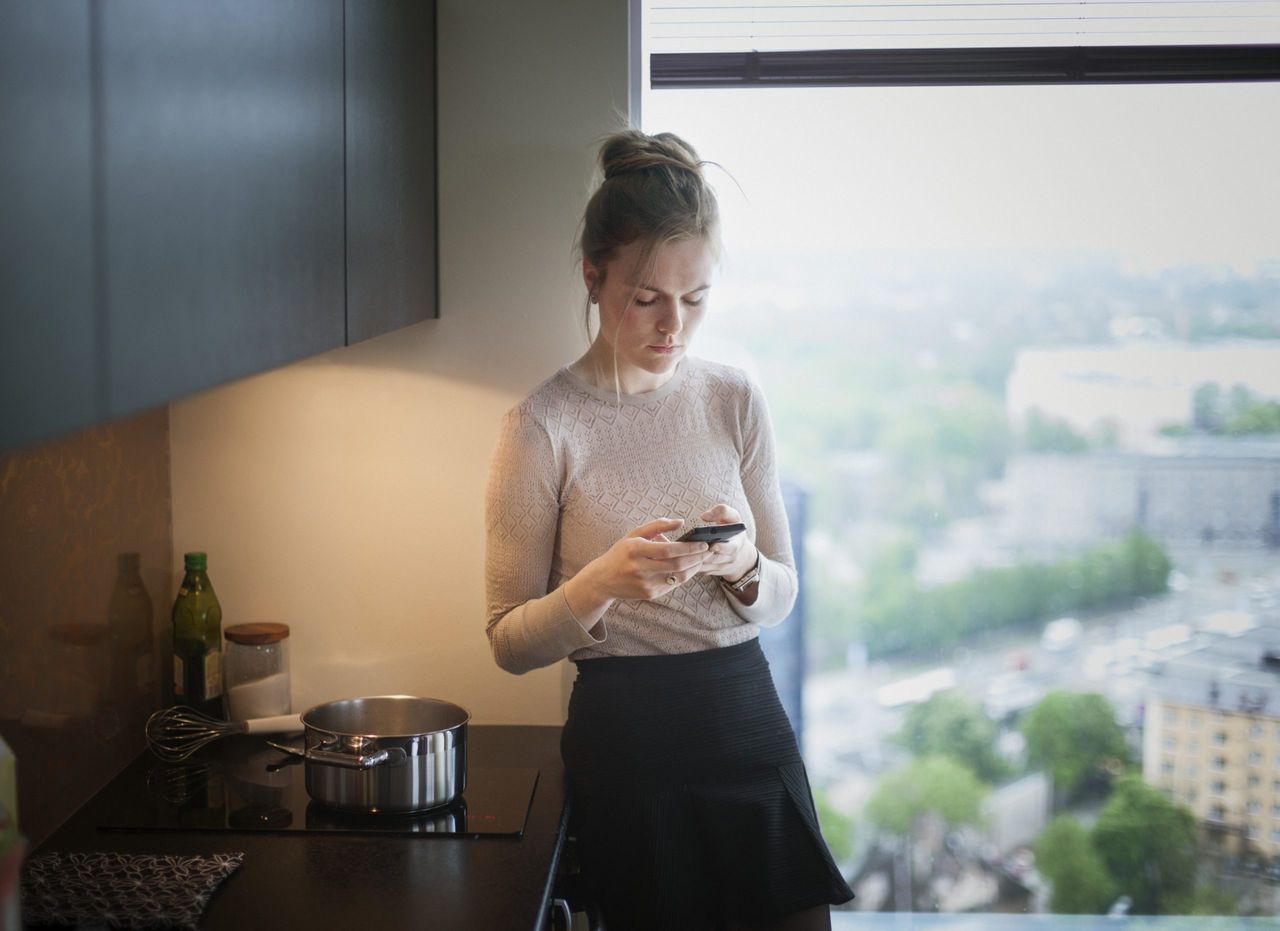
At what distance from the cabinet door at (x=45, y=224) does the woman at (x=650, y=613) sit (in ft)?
3.26

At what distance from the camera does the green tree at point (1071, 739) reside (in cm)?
229

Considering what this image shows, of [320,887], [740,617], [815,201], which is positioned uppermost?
→ [815,201]

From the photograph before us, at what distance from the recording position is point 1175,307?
2240 mm

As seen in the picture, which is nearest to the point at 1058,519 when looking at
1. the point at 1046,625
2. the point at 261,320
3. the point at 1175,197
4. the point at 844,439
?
the point at 1046,625

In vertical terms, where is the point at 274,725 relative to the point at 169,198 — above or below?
below

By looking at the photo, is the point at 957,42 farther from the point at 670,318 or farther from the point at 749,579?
the point at 749,579

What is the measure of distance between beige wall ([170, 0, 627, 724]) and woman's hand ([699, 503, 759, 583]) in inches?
20.5

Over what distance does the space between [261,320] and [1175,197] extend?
68.2 inches

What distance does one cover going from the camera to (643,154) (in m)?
1.79

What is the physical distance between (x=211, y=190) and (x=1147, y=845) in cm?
203

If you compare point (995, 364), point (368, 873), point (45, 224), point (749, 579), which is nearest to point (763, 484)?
point (749, 579)

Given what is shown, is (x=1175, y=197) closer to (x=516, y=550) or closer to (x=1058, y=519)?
(x=1058, y=519)

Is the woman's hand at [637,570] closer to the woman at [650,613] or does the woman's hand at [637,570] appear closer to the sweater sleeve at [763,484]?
the woman at [650,613]

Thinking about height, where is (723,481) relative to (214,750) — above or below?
above
